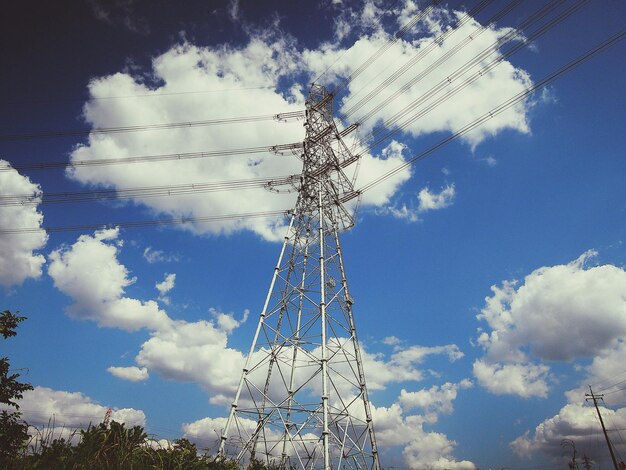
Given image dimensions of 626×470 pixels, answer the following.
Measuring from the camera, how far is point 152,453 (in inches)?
261

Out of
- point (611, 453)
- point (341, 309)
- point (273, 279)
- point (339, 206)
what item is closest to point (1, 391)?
point (273, 279)

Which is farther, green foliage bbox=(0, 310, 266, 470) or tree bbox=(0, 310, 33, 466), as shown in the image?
tree bbox=(0, 310, 33, 466)

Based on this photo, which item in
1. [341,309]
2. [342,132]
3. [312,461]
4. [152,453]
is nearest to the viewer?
[152,453]

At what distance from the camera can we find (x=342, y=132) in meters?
22.9

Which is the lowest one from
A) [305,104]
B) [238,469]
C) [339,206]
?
[238,469]

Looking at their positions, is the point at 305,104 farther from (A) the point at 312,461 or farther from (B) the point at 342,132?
(A) the point at 312,461

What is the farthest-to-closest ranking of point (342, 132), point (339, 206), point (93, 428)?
point (342, 132)
point (339, 206)
point (93, 428)

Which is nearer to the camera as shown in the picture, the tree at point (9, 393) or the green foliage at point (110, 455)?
the green foliage at point (110, 455)

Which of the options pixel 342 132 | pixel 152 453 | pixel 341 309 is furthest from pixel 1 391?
→ pixel 342 132

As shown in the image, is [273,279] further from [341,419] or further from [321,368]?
[341,419]

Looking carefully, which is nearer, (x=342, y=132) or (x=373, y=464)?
(x=373, y=464)

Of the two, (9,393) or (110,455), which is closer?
(110,455)

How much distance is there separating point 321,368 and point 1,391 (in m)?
12.9

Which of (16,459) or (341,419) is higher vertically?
(341,419)
